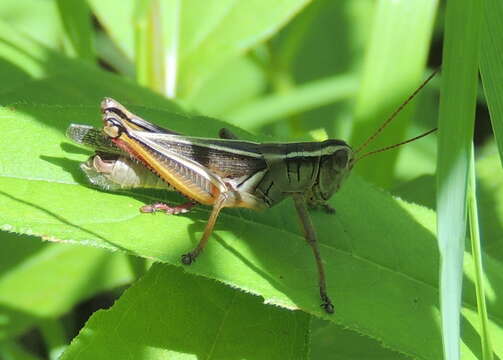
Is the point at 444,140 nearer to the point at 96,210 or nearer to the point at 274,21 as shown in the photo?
the point at 96,210

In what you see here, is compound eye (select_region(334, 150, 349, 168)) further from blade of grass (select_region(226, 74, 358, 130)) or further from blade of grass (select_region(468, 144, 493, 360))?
blade of grass (select_region(226, 74, 358, 130))

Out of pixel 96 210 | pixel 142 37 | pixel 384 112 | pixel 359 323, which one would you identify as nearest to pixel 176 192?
pixel 96 210

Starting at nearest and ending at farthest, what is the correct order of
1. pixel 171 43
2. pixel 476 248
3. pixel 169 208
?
pixel 476 248
pixel 169 208
pixel 171 43

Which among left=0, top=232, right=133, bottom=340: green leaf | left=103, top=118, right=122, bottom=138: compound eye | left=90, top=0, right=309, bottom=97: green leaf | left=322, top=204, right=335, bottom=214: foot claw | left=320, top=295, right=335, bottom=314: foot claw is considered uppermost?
left=90, top=0, right=309, bottom=97: green leaf

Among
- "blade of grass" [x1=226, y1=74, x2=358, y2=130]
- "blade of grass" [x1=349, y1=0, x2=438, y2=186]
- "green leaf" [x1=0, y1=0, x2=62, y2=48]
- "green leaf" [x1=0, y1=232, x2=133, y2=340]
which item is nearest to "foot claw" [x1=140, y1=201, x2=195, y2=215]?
"green leaf" [x1=0, y1=232, x2=133, y2=340]

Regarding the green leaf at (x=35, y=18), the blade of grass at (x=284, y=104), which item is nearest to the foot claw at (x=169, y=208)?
the blade of grass at (x=284, y=104)

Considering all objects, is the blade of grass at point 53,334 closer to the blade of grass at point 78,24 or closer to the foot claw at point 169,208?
the blade of grass at point 78,24

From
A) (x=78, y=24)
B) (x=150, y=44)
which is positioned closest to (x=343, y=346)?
(x=150, y=44)

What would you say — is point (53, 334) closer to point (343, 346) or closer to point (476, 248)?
point (343, 346)
